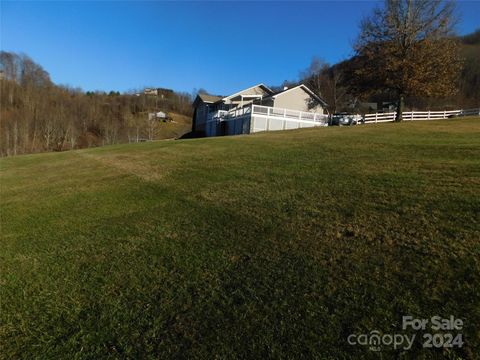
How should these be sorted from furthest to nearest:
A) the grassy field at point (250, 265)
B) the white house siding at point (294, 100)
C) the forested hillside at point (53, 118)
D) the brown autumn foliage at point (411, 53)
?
the forested hillside at point (53, 118) → the white house siding at point (294, 100) → the brown autumn foliage at point (411, 53) → the grassy field at point (250, 265)

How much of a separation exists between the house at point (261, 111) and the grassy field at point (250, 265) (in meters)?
20.0

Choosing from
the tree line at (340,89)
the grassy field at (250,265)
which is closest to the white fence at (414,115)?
the tree line at (340,89)

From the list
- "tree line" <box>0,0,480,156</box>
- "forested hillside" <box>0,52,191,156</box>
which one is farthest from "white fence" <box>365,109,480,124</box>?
"forested hillside" <box>0,52,191,156</box>

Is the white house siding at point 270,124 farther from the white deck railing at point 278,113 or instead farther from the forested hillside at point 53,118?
the forested hillside at point 53,118

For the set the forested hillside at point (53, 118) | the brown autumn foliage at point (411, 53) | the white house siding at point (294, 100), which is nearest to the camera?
the brown autumn foliage at point (411, 53)

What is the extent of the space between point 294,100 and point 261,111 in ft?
35.9

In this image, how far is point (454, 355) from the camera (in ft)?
9.36

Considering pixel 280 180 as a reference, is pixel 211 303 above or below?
below

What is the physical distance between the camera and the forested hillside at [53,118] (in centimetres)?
6625

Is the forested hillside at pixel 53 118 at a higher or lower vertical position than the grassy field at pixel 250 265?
higher

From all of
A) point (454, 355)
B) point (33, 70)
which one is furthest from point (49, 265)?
point (33, 70)

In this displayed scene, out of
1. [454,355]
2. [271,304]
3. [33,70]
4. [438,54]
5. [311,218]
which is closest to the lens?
[454,355]

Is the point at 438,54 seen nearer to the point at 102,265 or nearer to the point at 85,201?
the point at 85,201

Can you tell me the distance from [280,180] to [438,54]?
86.6 feet
